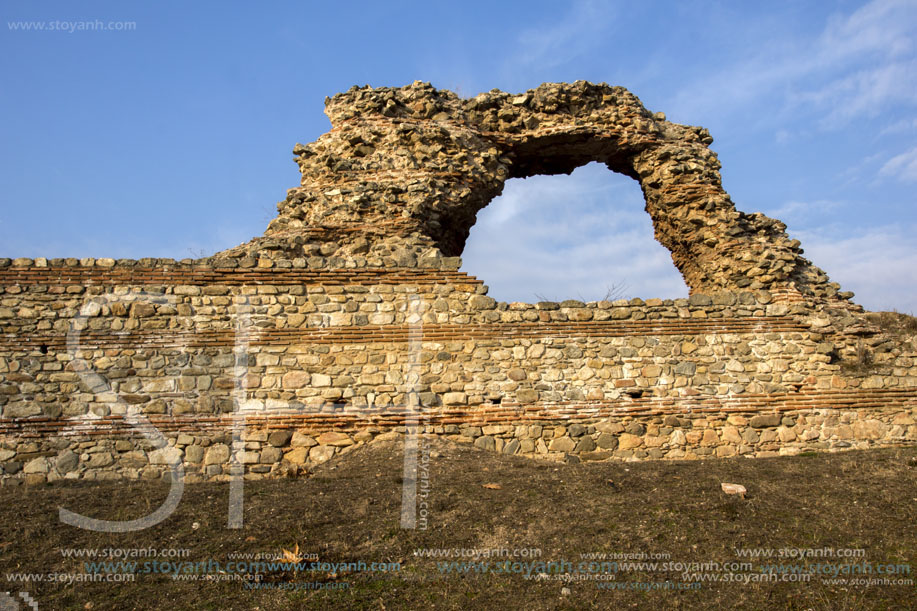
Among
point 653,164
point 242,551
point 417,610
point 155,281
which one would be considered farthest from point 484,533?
point 653,164

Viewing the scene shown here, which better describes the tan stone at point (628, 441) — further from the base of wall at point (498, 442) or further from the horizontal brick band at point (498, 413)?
the horizontal brick band at point (498, 413)

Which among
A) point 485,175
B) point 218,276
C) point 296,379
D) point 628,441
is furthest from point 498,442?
point 485,175

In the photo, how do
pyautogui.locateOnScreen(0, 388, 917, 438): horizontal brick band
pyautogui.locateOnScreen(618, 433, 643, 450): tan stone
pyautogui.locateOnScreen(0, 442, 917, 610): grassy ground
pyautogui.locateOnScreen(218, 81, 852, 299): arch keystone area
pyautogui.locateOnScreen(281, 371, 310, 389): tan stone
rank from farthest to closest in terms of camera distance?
pyautogui.locateOnScreen(218, 81, 852, 299): arch keystone area < pyautogui.locateOnScreen(618, 433, 643, 450): tan stone < pyautogui.locateOnScreen(281, 371, 310, 389): tan stone < pyautogui.locateOnScreen(0, 388, 917, 438): horizontal brick band < pyautogui.locateOnScreen(0, 442, 917, 610): grassy ground

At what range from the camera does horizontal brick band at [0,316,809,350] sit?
7551mm

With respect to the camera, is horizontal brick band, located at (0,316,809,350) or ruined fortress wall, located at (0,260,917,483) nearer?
ruined fortress wall, located at (0,260,917,483)

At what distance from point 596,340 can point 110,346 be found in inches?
242

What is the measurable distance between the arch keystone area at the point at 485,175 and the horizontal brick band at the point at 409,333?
1130 mm

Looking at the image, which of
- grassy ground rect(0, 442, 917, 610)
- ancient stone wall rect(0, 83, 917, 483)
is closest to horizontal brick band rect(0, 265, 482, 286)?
ancient stone wall rect(0, 83, 917, 483)

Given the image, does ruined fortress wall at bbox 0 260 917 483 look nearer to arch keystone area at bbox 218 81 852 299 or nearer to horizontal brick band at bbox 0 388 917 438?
horizontal brick band at bbox 0 388 917 438

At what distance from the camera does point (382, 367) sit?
306 inches

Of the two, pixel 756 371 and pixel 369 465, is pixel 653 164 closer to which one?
pixel 756 371

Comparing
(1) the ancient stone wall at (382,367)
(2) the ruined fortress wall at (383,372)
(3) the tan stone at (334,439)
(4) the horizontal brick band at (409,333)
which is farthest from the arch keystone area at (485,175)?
(3) the tan stone at (334,439)

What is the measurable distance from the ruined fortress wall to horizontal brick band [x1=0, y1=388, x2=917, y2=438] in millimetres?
18

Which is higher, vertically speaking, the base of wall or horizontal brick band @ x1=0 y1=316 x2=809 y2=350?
horizontal brick band @ x1=0 y1=316 x2=809 y2=350
